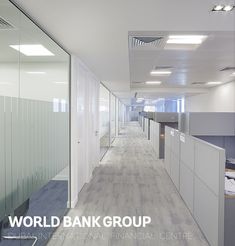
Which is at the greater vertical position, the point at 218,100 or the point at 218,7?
the point at 218,7

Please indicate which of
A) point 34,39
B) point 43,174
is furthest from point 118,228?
point 34,39

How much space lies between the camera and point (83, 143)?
510 centimetres

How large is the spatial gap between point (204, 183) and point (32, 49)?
2394mm

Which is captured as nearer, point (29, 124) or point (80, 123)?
point (29, 124)

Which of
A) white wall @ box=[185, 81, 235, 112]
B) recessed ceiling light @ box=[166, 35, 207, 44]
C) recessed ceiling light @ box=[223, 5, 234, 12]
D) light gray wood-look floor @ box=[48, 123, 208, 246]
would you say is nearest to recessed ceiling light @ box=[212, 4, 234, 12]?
recessed ceiling light @ box=[223, 5, 234, 12]

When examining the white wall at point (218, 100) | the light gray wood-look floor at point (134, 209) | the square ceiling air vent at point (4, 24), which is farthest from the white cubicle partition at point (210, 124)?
the white wall at point (218, 100)

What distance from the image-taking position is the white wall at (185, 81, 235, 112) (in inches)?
322

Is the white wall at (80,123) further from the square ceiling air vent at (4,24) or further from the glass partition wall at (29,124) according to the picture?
the square ceiling air vent at (4,24)

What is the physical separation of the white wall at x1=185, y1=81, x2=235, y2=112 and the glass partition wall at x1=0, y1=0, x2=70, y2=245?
6.23m

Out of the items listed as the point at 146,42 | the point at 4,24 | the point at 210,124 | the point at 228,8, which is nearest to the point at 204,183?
the point at 210,124

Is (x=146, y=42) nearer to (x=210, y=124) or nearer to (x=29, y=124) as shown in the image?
(x=210, y=124)

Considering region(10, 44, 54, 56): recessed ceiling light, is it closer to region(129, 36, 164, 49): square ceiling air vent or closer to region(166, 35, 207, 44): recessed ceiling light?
region(129, 36, 164, 49): square ceiling air vent

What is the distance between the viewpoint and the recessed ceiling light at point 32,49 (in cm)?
227

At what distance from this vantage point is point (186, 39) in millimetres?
3625
